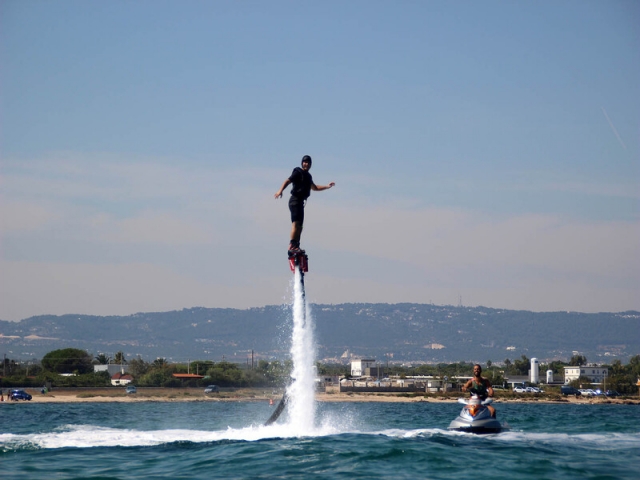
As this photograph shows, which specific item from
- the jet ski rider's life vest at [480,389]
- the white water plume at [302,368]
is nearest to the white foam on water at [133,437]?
the white water plume at [302,368]

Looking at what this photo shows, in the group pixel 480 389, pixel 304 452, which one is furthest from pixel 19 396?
pixel 304 452

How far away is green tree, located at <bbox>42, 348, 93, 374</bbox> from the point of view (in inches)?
6265

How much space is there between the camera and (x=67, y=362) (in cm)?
16225

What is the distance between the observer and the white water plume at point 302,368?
3350 centimetres

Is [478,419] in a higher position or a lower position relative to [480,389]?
lower

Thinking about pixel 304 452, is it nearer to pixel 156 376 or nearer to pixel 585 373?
pixel 156 376

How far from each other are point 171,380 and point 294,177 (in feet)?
368

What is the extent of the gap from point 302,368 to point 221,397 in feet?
274

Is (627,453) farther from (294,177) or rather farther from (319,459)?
(294,177)

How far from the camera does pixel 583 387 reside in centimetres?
15212

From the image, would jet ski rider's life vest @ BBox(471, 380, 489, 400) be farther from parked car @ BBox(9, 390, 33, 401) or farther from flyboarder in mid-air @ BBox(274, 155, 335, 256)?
parked car @ BBox(9, 390, 33, 401)

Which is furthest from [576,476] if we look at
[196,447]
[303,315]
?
[196,447]

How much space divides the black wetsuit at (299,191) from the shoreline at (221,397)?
252 feet

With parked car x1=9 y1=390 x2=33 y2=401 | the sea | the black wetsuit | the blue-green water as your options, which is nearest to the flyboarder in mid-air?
the black wetsuit
